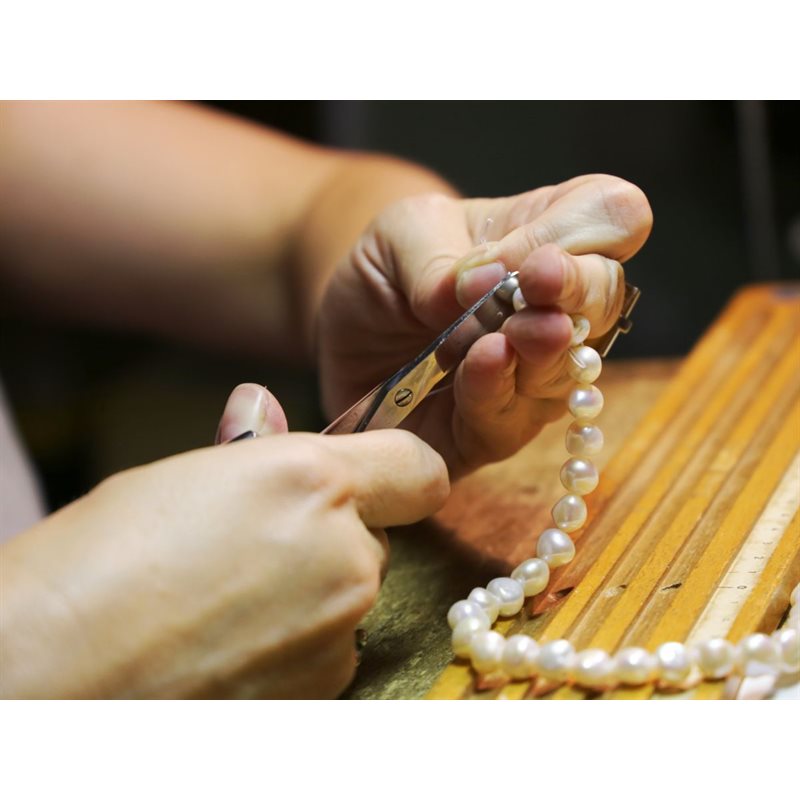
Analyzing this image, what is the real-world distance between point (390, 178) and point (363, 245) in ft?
0.60

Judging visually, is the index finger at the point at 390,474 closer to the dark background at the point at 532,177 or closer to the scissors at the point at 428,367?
the scissors at the point at 428,367

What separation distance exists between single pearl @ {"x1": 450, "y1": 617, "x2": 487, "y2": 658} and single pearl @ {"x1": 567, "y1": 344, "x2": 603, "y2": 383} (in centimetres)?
12

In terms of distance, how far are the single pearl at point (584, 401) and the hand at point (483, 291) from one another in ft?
0.05

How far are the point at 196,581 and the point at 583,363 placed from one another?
0.64 feet

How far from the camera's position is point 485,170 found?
1103mm

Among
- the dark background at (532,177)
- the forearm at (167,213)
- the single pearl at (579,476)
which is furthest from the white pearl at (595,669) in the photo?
the dark background at (532,177)

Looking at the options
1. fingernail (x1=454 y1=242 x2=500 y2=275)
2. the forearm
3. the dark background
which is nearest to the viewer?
fingernail (x1=454 y1=242 x2=500 y2=275)

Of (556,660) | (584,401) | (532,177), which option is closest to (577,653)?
(556,660)

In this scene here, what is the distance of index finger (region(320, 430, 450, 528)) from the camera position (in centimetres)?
38

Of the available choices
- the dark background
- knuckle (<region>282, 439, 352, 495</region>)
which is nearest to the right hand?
knuckle (<region>282, 439, 352, 495</region>)

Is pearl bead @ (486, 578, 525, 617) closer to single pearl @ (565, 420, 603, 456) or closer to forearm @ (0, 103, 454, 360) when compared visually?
single pearl @ (565, 420, 603, 456)

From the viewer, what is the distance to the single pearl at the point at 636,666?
0.36 m

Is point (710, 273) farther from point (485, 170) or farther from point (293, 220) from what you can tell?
point (293, 220)
